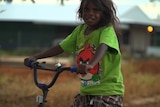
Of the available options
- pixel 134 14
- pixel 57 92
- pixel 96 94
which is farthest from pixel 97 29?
pixel 134 14

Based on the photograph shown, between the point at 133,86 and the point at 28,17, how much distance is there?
22.3 m

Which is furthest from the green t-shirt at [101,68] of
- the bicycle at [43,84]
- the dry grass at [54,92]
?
the dry grass at [54,92]

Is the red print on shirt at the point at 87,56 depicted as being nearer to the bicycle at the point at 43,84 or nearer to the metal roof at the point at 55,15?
the bicycle at the point at 43,84

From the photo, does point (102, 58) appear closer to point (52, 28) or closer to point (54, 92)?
point (54, 92)

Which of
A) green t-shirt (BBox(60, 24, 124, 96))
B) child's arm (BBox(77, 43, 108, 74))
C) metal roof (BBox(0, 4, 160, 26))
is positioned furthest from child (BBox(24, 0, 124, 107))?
metal roof (BBox(0, 4, 160, 26))

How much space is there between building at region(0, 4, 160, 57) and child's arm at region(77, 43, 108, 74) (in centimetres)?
2781

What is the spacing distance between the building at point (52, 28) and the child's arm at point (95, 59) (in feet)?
91.2

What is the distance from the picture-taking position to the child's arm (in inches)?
127

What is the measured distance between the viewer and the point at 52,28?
34938 millimetres

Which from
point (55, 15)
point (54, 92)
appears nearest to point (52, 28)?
point (55, 15)

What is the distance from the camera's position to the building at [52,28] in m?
32.2

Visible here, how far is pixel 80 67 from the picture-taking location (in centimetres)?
323

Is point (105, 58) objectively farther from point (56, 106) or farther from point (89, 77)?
point (56, 106)

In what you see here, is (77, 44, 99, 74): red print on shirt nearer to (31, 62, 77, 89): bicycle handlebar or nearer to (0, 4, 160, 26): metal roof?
(31, 62, 77, 89): bicycle handlebar
